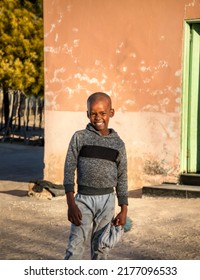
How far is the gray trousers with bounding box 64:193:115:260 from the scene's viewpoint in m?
4.02

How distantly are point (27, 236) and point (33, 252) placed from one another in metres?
0.76

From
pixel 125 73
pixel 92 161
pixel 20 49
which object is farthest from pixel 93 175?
pixel 20 49

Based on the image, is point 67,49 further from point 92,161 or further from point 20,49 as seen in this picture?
point 20,49

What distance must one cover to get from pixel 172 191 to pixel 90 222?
4.70 meters

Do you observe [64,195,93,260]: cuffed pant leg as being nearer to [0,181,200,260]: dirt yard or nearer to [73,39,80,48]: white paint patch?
[0,181,200,260]: dirt yard

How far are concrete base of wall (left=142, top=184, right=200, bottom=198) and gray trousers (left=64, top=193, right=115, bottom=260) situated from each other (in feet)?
14.8

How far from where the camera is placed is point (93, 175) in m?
4.03

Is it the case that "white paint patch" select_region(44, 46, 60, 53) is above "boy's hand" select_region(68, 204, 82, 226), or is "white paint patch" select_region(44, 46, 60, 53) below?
above

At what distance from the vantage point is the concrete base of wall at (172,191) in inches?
332

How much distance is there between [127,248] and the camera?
5.94 m

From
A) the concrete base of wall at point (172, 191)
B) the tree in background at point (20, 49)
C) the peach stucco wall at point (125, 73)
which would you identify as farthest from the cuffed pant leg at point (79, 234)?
the tree in background at point (20, 49)

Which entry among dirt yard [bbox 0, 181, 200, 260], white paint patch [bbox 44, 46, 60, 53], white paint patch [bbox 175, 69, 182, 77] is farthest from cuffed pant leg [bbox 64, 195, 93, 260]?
white paint patch [bbox 44, 46, 60, 53]

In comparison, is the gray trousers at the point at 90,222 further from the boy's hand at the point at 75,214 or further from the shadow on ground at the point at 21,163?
the shadow on ground at the point at 21,163
